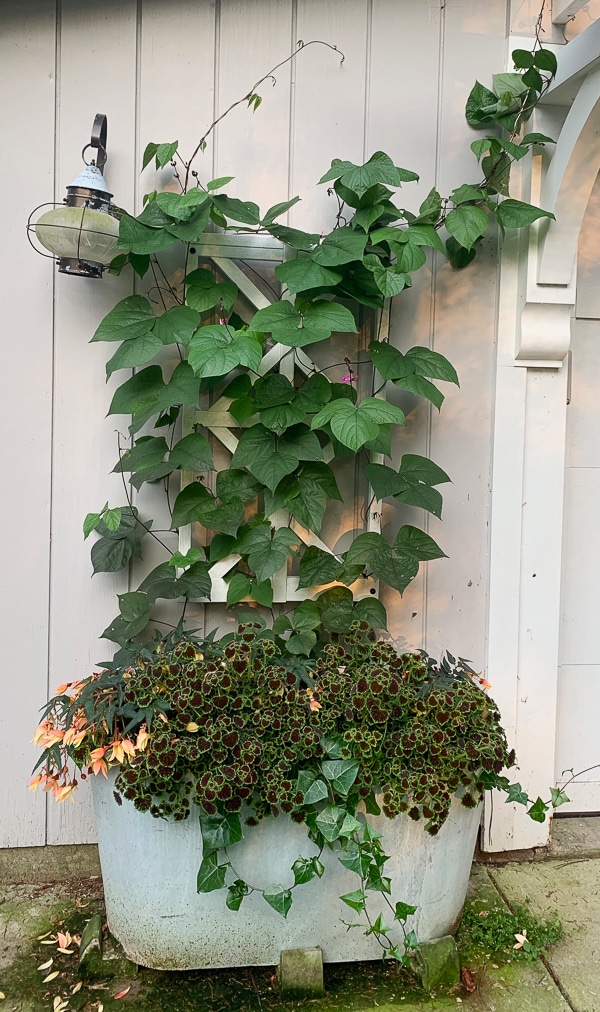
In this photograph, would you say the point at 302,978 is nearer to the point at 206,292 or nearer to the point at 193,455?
the point at 193,455

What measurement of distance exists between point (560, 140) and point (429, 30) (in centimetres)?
44

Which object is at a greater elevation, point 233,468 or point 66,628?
point 233,468

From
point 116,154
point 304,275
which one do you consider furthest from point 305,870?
point 116,154

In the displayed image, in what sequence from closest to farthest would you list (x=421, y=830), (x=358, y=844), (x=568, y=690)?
(x=358, y=844) → (x=421, y=830) → (x=568, y=690)

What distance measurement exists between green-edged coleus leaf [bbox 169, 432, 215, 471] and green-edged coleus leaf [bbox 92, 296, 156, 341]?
250mm

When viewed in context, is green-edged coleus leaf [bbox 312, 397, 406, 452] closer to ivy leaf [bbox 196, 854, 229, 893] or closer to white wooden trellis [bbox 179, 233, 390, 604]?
white wooden trellis [bbox 179, 233, 390, 604]

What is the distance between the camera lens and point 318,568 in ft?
5.54

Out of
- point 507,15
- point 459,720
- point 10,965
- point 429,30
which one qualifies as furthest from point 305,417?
point 10,965

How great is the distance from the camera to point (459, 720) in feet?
4.68

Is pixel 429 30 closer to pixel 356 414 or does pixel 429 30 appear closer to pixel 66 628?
pixel 356 414

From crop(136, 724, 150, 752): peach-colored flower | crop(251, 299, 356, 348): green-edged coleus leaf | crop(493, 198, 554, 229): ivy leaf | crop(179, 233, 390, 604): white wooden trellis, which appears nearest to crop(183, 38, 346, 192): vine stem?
crop(179, 233, 390, 604): white wooden trellis

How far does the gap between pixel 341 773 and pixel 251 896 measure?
1.05ft

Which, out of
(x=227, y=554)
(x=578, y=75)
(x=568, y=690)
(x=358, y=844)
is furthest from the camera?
(x=568, y=690)

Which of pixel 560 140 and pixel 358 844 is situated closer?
pixel 358 844
